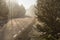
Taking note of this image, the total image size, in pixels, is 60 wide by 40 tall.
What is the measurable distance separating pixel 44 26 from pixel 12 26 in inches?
243

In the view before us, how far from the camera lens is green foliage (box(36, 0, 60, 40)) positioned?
11555mm

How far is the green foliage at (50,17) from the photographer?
37.9 ft

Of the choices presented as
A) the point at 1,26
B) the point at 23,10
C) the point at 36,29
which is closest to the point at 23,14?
the point at 23,10

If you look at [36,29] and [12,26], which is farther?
[12,26]

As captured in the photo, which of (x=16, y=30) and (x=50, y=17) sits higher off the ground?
(x=50, y=17)

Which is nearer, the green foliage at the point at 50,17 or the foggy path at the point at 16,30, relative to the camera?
the green foliage at the point at 50,17

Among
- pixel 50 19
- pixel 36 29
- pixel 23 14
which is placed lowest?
pixel 23 14

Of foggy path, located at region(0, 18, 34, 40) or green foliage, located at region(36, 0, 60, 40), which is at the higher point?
green foliage, located at region(36, 0, 60, 40)

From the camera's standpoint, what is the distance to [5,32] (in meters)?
17.4

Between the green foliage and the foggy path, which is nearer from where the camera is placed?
the green foliage

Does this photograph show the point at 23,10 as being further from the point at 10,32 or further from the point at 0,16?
the point at 10,32

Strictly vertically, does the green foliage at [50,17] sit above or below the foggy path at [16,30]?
above

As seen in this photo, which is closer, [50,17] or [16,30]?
[50,17]

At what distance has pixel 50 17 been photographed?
1191cm
